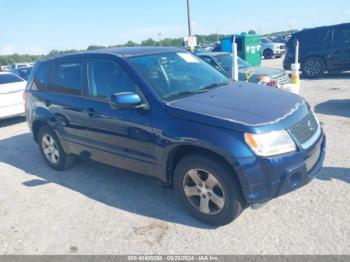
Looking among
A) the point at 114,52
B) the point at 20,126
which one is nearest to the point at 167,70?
the point at 114,52

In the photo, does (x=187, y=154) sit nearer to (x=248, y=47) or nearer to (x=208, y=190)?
(x=208, y=190)

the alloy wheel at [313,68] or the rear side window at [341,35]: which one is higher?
the rear side window at [341,35]

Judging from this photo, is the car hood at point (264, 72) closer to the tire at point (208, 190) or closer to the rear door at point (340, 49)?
the rear door at point (340, 49)

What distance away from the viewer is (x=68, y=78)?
4914 mm

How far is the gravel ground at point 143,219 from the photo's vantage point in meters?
3.25

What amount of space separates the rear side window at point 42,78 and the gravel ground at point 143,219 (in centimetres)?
143

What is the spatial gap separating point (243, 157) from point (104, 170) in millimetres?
2979

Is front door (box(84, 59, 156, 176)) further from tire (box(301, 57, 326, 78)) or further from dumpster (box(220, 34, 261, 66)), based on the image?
dumpster (box(220, 34, 261, 66))

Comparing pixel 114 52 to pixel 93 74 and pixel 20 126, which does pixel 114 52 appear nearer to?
pixel 93 74

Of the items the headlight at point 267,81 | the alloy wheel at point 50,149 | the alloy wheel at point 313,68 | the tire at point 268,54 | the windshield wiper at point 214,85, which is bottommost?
the tire at point 268,54

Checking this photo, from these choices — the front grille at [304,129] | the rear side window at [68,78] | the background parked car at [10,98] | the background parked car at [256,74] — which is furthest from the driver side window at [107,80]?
the background parked car at [10,98]

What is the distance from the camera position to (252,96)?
3844 mm

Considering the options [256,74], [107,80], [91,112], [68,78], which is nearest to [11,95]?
[68,78]

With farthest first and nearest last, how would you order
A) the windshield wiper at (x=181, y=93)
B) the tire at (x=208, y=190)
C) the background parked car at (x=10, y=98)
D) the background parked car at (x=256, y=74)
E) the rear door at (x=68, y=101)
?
the background parked car at (x=10, y=98) < the background parked car at (x=256, y=74) < the rear door at (x=68, y=101) < the windshield wiper at (x=181, y=93) < the tire at (x=208, y=190)
